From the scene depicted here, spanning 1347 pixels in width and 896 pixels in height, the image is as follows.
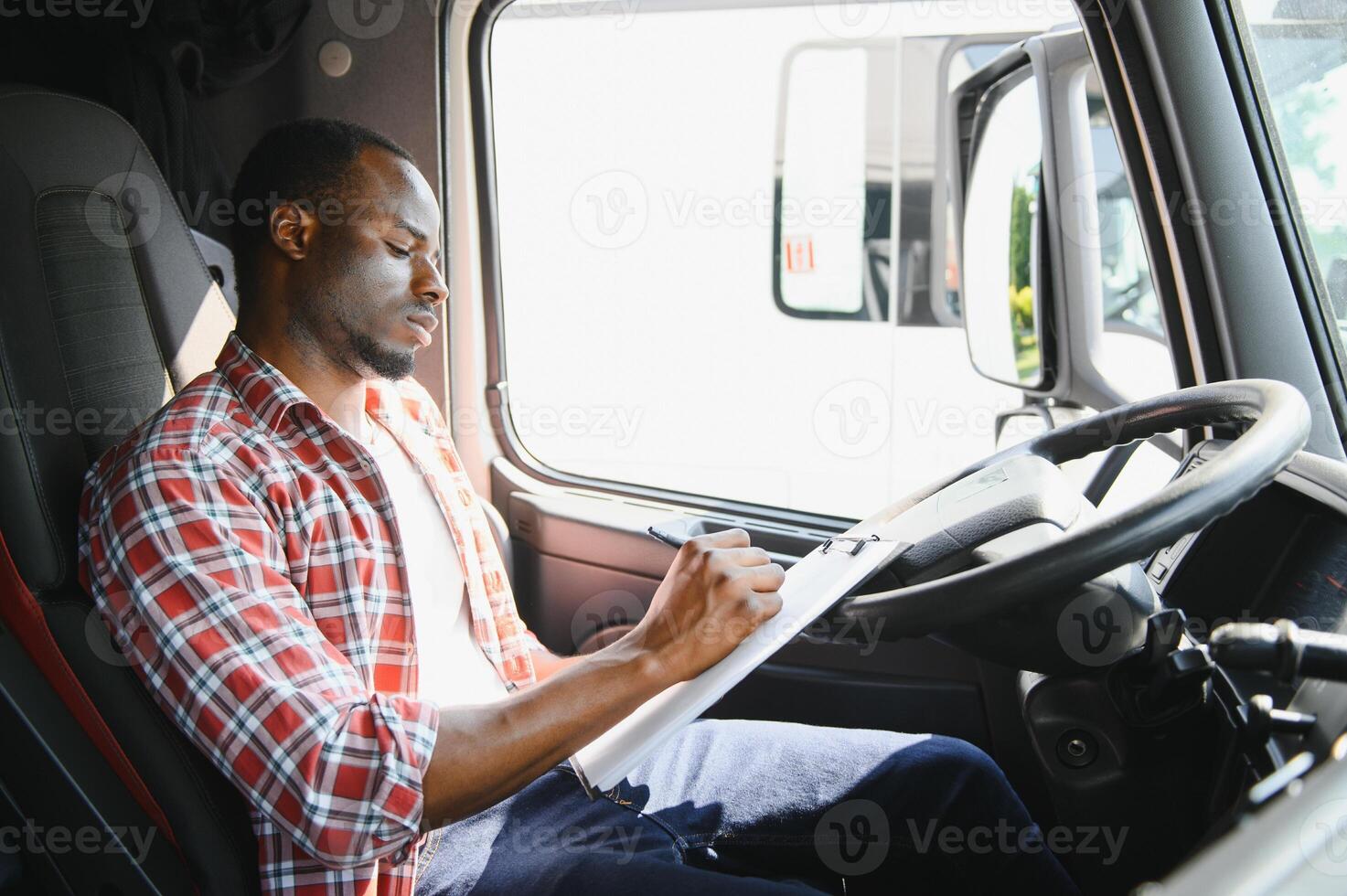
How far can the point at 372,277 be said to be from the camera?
1430mm

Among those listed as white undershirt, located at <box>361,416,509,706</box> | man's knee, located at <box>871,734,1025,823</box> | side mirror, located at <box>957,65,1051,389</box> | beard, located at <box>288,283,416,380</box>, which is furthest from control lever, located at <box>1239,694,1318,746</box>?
side mirror, located at <box>957,65,1051,389</box>

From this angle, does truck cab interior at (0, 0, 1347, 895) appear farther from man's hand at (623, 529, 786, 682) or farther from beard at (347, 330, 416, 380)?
beard at (347, 330, 416, 380)

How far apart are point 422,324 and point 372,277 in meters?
0.09

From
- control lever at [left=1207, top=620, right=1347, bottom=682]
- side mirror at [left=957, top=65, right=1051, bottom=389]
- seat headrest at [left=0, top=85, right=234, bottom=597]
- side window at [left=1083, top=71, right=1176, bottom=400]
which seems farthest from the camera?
side mirror at [left=957, top=65, right=1051, bottom=389]

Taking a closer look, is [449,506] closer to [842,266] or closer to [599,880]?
[599,880]

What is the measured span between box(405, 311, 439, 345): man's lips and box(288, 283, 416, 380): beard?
56 millimetres

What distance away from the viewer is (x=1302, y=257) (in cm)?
126

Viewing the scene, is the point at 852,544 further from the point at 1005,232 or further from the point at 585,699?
the point at 1005,232

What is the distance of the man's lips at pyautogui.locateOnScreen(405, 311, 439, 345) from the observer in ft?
4.78

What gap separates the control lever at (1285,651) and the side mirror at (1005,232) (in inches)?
49.2

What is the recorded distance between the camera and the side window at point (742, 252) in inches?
111

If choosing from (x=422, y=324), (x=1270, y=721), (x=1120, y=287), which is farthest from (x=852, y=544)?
(x=1120, y=287)

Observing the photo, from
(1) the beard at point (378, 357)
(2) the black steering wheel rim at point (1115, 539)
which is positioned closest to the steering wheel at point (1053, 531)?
(2) the black steering wheel rim at point (1115, 539)

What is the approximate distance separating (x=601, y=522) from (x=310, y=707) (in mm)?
1314
